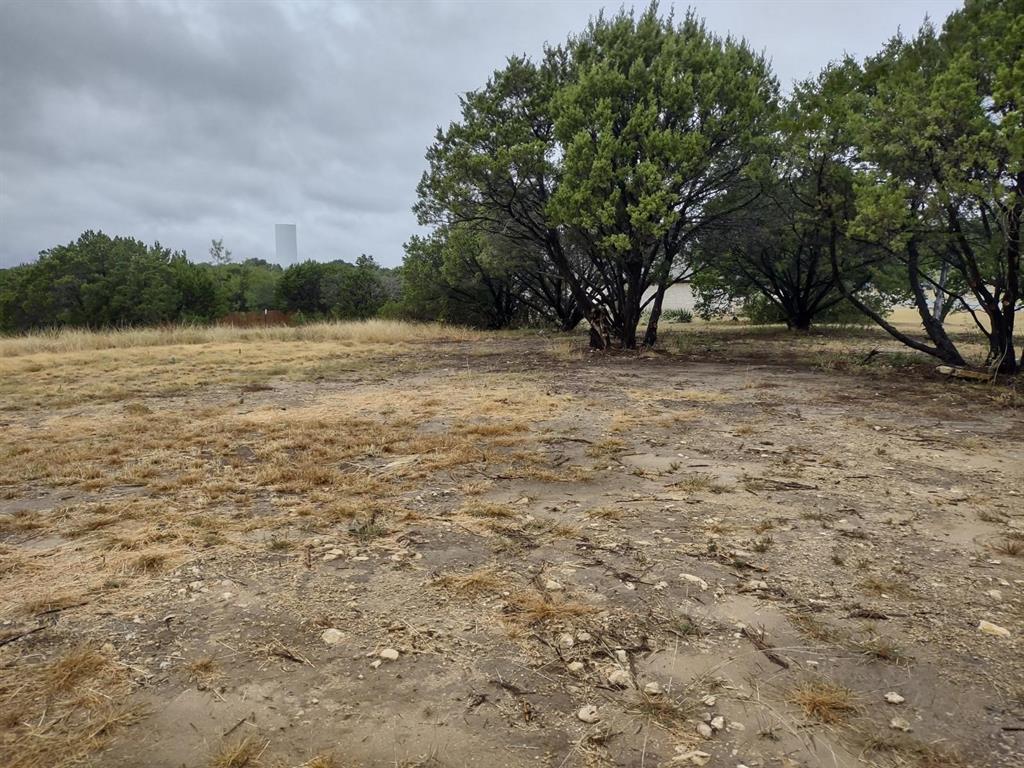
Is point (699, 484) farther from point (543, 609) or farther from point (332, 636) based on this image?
point (332, 636)

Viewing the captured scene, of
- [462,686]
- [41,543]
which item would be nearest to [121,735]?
[462,686]

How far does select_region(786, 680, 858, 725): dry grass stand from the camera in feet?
6.15

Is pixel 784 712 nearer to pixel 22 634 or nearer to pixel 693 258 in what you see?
pixel 22 634

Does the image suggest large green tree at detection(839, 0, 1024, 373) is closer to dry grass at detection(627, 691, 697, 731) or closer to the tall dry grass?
dry grass at detection(627, 691, 697, 731)

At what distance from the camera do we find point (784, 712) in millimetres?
1902

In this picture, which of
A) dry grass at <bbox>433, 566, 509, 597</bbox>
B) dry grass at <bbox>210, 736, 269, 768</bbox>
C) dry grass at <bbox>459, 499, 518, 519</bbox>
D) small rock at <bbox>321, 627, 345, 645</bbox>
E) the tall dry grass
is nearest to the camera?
dry grass at <bbox>210, 736, 269, 768</bbox>

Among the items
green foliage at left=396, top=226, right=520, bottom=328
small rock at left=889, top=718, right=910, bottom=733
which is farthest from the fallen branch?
green foliage at left=396, top=226, right=520, bottom=328

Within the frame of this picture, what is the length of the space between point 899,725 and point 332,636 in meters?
2.07

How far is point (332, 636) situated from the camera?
233 centimetres

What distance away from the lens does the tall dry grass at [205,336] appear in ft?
57.1

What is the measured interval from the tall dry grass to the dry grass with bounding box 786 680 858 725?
62.5 feet

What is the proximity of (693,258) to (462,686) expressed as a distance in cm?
1594

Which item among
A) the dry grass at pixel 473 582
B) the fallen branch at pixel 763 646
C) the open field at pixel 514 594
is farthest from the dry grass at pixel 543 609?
the fallen branch at pixel 763 646

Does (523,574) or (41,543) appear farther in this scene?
(41,543)
